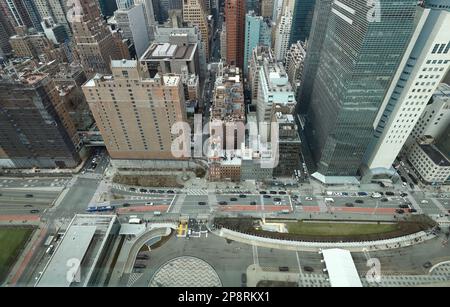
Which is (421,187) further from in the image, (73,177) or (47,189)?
(47,189)

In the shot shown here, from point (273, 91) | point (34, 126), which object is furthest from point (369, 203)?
point (34, 126)

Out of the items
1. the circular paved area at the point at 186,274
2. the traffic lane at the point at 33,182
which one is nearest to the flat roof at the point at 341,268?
the circular paved area at the point at 186,274

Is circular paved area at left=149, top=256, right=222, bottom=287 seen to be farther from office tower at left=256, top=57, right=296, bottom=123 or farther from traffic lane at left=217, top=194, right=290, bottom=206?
office tower at left=256, top=57, right=296, bottom=123

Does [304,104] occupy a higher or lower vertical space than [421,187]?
higher

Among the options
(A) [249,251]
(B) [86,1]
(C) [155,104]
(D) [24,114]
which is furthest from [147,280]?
(B) [86,1]

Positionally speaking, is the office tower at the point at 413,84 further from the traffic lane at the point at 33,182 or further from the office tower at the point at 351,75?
the traffic lane at the point at 33,182

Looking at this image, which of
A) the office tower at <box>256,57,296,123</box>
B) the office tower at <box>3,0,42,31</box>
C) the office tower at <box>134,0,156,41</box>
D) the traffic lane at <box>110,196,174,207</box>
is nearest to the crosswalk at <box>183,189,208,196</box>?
the traffic lane at <box>110,196,174,207</box>
